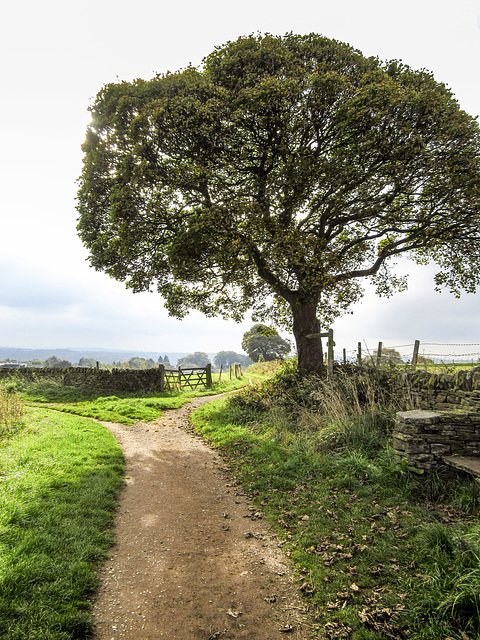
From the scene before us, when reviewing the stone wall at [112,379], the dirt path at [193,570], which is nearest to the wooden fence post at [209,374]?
the stone wall at [112,379]

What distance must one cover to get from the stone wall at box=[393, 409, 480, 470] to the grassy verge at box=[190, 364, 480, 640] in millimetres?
374

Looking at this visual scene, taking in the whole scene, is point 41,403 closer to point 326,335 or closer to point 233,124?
point 326,335

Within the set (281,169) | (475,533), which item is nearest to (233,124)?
(281,169)

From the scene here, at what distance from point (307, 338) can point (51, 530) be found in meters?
11.7

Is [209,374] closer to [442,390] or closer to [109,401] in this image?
[109,401]

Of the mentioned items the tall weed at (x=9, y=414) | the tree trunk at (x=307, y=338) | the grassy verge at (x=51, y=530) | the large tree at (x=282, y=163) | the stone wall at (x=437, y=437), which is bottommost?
the grassy verge at (x=51, y=530)

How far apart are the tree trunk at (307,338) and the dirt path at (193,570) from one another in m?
7.87

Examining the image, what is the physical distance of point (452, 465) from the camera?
5902 mm

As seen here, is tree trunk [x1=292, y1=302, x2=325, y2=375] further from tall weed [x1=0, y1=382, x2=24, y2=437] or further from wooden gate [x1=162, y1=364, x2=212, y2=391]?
wooden gate [x1=162, y1=364, x2=212, y2=391]

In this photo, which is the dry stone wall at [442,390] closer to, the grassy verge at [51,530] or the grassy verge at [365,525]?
the grassy verge at [365,525]

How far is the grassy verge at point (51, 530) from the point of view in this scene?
339 centimetres

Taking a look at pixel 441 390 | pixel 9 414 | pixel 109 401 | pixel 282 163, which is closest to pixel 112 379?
pixel 109 401

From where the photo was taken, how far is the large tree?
11555 mm

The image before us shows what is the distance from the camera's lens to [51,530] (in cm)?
482
